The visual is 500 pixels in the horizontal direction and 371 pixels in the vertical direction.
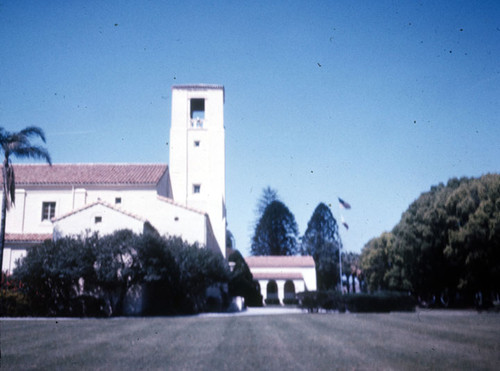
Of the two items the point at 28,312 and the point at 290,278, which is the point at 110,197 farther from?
the point at 290,278

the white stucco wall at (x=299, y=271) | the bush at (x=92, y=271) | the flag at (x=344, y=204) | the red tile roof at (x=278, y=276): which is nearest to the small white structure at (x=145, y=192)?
the bush at (x=92, y=271)

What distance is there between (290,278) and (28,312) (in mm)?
37489

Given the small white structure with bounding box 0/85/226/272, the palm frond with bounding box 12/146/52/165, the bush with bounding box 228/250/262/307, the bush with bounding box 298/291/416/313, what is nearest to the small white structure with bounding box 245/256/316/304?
the bush with bounding box 228/250/262/307

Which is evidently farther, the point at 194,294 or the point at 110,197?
the point at 110,197

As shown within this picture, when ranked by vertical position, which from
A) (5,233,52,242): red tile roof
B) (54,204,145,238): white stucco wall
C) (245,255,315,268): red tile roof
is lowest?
(245,255,315,268): red tile roof

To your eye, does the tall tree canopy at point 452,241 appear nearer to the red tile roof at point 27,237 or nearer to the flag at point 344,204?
the flag at point 344,204

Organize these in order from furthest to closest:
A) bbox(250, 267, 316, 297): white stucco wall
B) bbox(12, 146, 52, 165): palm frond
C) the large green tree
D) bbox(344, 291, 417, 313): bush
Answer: bbox(250, 267, 316, 297): white stucco wall < the large green tree < bbox(344, 291, 417, 313): bush < bbox(12, 146, 52, 165): palm frond

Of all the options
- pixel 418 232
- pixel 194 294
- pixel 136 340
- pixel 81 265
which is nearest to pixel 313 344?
pixel 136 340

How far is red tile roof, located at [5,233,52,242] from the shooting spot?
27.3m

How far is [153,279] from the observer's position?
21484 mm

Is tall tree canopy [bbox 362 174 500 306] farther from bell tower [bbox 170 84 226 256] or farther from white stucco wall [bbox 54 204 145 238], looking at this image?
white stucco wall [bbox 54 204 145 238]

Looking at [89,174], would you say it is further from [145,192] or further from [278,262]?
[278,262]

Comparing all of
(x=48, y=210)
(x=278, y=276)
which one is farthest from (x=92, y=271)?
(x=278, y=276)

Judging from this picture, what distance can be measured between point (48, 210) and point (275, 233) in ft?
148
